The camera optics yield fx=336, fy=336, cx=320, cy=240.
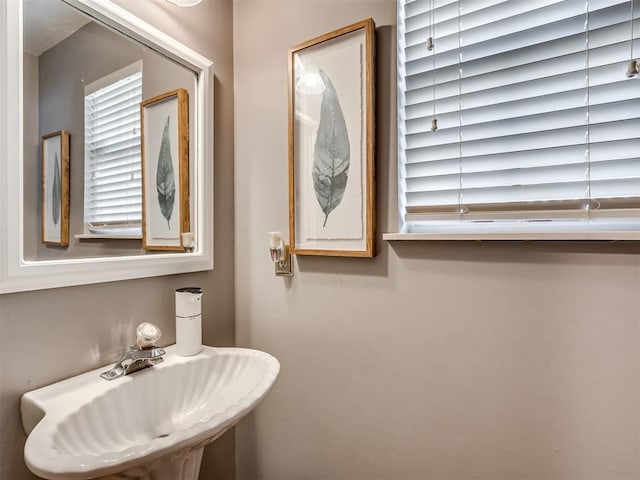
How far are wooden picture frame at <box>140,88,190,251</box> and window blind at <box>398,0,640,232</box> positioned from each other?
2.38 ft

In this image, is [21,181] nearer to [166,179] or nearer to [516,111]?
[166,179]

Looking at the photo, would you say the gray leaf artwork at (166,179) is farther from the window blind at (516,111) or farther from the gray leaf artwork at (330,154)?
the window blind at (516,111)

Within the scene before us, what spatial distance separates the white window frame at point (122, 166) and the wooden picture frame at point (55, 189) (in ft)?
0.16

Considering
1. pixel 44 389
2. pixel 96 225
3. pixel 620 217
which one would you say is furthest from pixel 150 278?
pixel 620 217

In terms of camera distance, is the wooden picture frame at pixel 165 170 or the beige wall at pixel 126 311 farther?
the wooden picture frame at pixel 165 170

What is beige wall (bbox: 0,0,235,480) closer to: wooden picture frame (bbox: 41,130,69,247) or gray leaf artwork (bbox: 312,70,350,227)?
wooden picture frame (bbox: 41,130,69,247)

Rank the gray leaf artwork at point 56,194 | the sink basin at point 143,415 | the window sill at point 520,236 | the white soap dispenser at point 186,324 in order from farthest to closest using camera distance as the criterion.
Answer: the white soap dispenser at point 186,324, the gray leaf artwork at point 56,194, the window sill at point 520,236, the sink basin at point 143,415

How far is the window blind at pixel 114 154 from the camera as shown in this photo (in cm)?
91

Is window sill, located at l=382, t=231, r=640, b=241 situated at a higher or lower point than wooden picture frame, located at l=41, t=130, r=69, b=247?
lower

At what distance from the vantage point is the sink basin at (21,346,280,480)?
539 millimetres

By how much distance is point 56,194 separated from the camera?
0.83 meters

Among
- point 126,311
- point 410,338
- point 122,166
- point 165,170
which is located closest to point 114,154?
point 122,166

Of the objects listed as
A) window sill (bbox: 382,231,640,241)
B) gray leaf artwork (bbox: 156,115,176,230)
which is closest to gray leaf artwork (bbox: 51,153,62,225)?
gray leaf artwork (bbox: 156,115,176,230)

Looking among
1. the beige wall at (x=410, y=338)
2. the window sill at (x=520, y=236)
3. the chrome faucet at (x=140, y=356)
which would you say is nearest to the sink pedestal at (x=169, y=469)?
the chrome faucet at (x=140, y=356)
